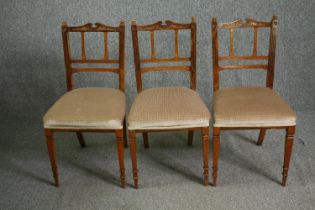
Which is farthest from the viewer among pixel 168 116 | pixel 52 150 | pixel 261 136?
pixel 261 136

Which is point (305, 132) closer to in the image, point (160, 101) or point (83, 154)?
point (160, 101)

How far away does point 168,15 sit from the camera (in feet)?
8.85

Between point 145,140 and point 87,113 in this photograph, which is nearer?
point 87,113

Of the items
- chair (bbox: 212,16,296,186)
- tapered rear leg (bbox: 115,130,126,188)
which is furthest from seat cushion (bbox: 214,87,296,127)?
tapered rear leg (bbox: 115,130,126,188)

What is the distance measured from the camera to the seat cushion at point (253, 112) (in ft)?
6.41

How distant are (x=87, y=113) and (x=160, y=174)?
58 centimetres

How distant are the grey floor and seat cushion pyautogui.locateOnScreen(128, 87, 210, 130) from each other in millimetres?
392

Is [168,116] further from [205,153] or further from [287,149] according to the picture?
[287,149]

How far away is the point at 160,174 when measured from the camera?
2.27m

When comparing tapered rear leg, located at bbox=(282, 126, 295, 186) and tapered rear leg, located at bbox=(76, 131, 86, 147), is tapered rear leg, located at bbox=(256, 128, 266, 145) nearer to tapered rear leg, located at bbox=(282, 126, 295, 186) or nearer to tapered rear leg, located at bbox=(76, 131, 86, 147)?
tapered rear leg, located at bbox=(282, 126, 295, 186)

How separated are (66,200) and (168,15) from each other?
141 cm

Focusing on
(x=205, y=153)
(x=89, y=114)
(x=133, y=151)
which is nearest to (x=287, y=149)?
(x=205, y=153)

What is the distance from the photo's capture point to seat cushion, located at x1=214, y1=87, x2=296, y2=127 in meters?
1.95

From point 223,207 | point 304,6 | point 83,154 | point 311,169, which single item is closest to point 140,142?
point 83,154
